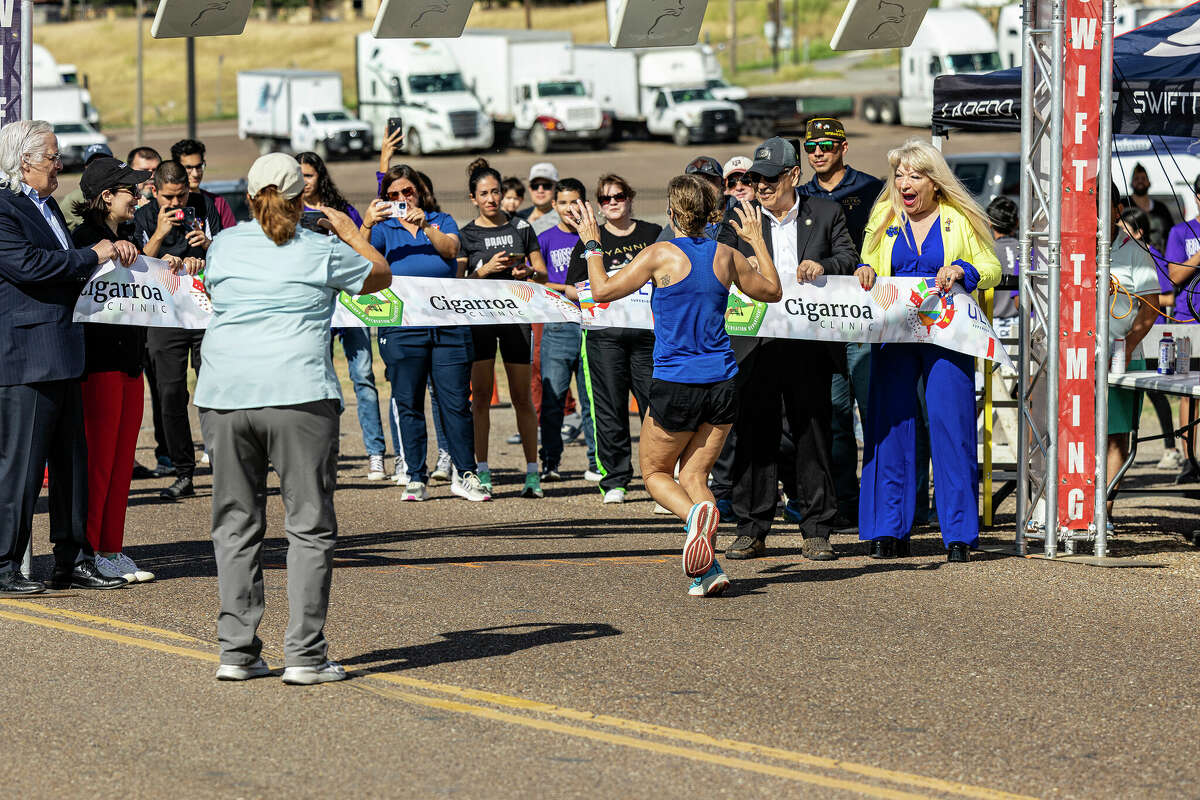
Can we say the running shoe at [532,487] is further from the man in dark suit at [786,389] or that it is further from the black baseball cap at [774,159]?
the black baseball cap at [774,159]

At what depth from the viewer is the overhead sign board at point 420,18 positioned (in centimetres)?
998

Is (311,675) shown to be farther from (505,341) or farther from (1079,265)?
(505,341)

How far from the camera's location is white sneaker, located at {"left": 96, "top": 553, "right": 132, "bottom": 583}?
28.0 feet

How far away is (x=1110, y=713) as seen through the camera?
6277 millimetres

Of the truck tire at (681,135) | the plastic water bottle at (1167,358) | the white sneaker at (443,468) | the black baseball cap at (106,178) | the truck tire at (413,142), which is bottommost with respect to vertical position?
the white sneaker at (443,468)

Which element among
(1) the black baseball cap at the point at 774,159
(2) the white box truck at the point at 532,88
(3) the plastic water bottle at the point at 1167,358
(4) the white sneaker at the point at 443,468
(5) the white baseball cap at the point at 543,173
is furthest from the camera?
(2) the white box truck at the point at 532,88

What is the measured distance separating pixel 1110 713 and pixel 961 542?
9.86 ft

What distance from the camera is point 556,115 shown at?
53.7m

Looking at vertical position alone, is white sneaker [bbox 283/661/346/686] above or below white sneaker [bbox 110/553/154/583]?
below

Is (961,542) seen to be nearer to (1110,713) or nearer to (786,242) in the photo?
(786,242)

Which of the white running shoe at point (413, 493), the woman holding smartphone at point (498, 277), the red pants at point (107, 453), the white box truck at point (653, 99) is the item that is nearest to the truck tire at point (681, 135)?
the white box truck at point (653, 99)

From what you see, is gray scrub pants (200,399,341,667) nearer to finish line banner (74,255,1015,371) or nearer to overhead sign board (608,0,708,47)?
finish line banner (74,255,1015,371)

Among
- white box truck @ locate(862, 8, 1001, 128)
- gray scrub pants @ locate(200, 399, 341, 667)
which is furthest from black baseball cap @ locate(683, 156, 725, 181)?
white box truck @ locate(862, 8, 1001, 128)

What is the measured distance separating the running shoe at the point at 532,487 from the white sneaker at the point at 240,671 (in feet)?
17.2
